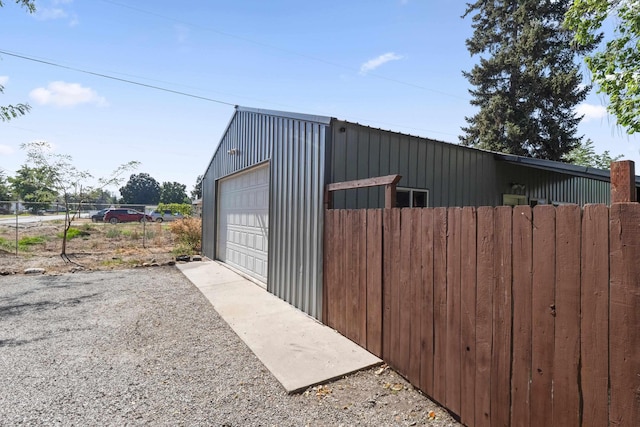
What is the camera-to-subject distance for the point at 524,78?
53.5 ft

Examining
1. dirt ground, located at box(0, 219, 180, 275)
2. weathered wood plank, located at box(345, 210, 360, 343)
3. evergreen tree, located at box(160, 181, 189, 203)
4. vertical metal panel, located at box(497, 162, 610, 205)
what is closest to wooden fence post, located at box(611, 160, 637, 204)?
weathered wood plank, located at box(345, 210, 360, 343)

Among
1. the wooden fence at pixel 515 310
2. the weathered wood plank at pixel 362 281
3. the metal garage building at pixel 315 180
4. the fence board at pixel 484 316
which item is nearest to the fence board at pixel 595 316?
the wooden fence at pixel 515 310

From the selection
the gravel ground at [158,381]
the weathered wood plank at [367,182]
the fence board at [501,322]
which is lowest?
the gravel ground at [158,381]

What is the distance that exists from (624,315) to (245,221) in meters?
7.27

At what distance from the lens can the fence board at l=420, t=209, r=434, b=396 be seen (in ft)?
9.21

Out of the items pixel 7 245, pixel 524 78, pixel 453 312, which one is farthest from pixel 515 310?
pixel 524 78

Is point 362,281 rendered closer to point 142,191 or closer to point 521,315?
point 521,315

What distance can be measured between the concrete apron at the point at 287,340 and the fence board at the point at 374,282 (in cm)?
18

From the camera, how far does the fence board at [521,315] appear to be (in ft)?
6.70

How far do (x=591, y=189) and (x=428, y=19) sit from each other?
6.87 metres

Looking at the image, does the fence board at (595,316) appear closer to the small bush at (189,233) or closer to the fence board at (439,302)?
the fence board at (439,302)

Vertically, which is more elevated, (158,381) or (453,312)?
(453,312)

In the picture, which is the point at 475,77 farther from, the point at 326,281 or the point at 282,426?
the point at 282,426

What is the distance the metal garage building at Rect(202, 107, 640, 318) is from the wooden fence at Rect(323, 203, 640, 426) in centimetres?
153
